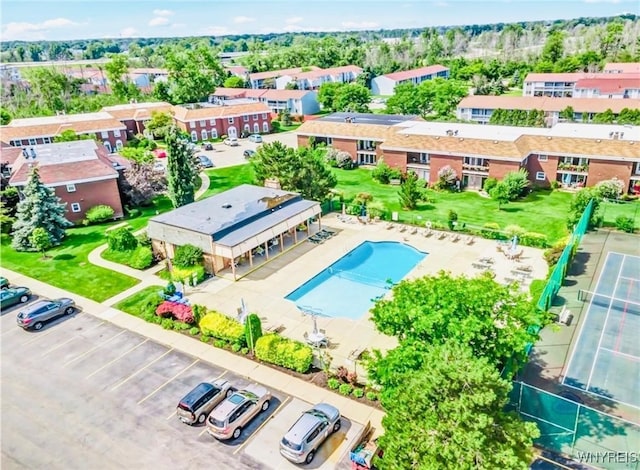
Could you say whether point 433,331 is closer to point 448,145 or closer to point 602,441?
point 602,441

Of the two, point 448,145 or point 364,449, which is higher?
point 448,145

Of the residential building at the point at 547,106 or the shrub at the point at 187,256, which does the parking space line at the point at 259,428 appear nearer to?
the shrub at the point at 187,256

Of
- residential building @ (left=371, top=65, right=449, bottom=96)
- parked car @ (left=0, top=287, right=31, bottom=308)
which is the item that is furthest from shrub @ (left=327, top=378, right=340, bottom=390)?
residential building @ (left=371, top=65, right=449, bottom=96)

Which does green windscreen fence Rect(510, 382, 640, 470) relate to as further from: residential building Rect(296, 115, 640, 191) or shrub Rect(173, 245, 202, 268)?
residential building Rect(296, 115, 640, 191)

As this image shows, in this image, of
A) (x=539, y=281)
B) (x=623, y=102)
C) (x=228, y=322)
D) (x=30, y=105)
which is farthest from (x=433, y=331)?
(x=30, y=105)

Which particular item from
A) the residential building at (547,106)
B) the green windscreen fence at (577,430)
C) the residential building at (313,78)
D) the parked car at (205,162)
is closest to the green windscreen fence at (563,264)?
the green windscreen fence at (577,430)

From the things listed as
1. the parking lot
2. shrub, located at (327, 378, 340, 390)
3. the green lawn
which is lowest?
the parking lot
